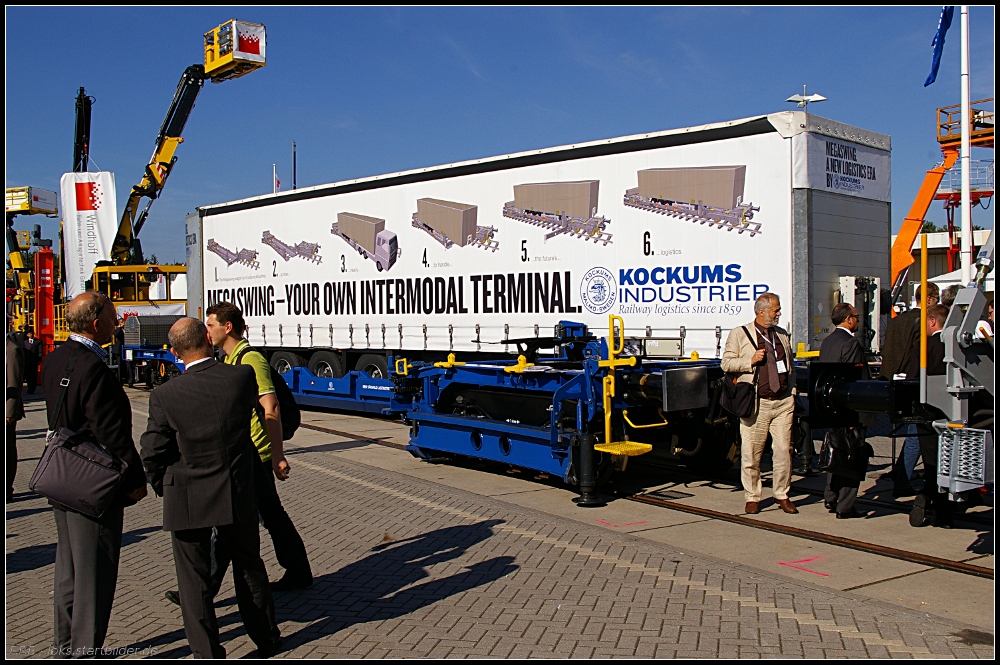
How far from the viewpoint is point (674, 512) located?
7.84 metres

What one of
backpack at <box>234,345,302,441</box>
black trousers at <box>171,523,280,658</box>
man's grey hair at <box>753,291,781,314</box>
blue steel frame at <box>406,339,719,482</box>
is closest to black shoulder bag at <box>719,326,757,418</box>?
man's grey hair at <box>753,291,781,314</box>

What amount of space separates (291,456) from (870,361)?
761cm

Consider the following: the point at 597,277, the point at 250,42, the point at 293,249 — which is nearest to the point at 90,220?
the point at 250,42

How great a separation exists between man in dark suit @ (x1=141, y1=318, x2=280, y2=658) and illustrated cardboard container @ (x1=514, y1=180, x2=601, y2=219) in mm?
Result: 8353

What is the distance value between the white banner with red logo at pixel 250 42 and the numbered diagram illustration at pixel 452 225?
15002mm

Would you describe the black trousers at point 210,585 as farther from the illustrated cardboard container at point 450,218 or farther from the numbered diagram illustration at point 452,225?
the illustrated cardboard container at point 450,218

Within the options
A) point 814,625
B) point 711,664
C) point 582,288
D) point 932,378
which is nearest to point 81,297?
point 711,664

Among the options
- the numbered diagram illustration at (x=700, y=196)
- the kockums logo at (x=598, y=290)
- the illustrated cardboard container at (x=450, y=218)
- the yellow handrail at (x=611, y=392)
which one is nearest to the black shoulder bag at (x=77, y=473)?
the yellow handrail at (x=611, y=392)

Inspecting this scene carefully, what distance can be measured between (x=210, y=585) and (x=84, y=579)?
25.0 inches

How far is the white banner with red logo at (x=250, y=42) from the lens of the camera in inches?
1049

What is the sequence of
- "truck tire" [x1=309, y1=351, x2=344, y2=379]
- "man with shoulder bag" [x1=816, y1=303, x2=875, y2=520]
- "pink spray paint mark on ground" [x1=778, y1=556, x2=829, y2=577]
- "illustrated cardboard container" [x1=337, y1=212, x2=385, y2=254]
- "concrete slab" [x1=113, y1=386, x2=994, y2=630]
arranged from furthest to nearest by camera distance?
"truck tire" [x1=309, y1=351, x2=344, y2=379] → "illustrated cardboard container" [x1=337, y1=212, x2=385, y2=254] → "man with shoulder bag" [x1=816, y1=303, x2=875, y2=520] → "pink spray paint mark on ground" [x1=778, y1=556, x2=829, y2=577] → "concrete slab" [x1=113, y1=386, x2=994, y2=630]

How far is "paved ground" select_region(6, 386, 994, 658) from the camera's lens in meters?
4.59

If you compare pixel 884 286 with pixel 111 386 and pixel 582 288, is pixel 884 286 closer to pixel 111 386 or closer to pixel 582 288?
pixel 582 288

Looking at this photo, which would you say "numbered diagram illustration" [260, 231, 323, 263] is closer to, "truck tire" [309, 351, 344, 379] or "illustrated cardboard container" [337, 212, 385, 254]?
"illustrated cardboard container" [337, 212, 385, 254]
